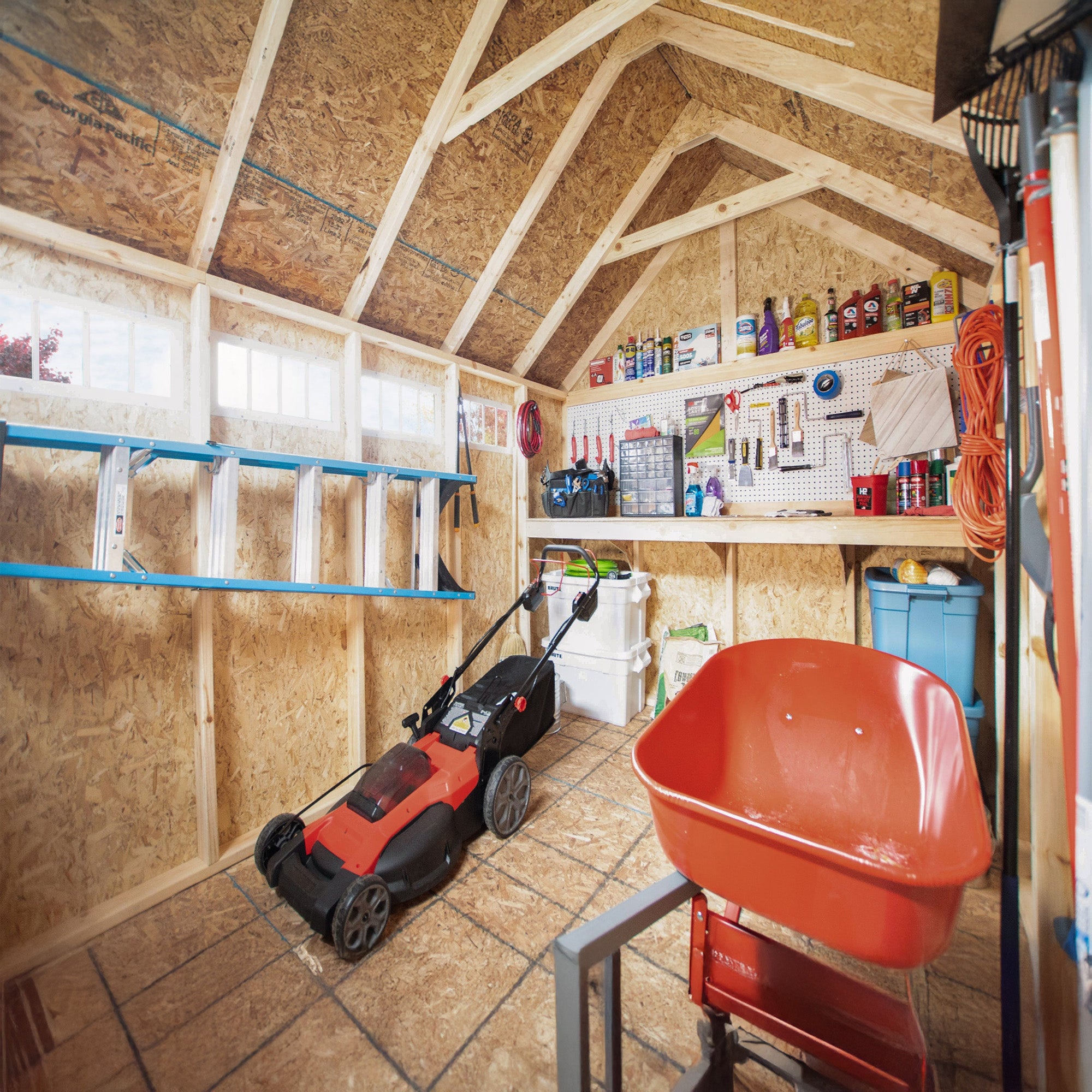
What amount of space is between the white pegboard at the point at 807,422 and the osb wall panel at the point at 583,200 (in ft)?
3.09

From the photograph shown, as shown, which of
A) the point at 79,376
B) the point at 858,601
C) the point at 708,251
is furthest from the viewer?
the point at 708,251

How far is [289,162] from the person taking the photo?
6.13 feet

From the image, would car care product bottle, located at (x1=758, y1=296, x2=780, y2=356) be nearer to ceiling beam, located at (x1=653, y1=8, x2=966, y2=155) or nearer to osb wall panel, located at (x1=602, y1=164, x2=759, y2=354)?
osb wall panel, located at (x1=602, y1=164, x2=759, y2=354)

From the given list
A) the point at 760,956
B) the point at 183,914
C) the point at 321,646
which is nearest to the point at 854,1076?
the point at 760,956

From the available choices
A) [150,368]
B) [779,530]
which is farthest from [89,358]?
[779,530]

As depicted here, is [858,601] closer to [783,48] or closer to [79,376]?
[783,48]

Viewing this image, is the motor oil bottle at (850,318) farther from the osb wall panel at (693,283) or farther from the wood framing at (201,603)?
the wood framing at (201,603)

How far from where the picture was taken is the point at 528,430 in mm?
3158

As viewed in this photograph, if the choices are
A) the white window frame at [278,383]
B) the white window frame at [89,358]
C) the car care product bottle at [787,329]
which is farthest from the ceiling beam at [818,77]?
the white window frame at [89,358]

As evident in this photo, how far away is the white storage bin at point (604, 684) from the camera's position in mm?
3012

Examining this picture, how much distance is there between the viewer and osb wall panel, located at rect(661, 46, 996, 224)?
1.74 meters

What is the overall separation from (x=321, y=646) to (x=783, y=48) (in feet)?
9.51

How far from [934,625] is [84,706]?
3.08m

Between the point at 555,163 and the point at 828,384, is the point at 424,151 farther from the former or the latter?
the point at 828,384
